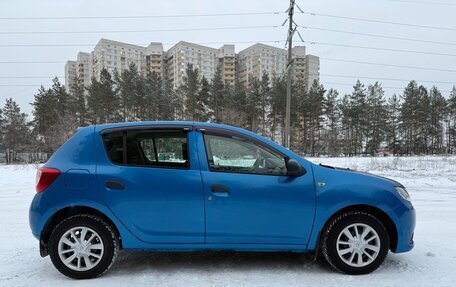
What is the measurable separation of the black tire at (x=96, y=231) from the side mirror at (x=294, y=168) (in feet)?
6.75

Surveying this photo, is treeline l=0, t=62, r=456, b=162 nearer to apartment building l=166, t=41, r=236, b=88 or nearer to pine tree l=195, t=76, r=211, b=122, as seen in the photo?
pine tree l=195, t=76, r=211, b=122

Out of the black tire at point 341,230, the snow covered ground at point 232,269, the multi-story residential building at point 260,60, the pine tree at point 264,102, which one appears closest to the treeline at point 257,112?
the pine tree at point 264,102

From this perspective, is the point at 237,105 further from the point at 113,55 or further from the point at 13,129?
the point at 113,55

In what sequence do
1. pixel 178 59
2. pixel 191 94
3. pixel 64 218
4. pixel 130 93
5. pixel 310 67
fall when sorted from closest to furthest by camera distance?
pixel 64 218, pixel 130 93, pixel 191 94, pixel 310 67, pixel 178 59

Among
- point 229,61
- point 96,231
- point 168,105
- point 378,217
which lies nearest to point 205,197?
point 96,231

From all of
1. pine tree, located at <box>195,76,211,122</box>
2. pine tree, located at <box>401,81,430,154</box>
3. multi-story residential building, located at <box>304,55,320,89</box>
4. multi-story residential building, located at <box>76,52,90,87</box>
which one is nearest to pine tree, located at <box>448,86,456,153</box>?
pine tree, located at <box>401,81,430,154</box>

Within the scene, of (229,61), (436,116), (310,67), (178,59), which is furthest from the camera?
(229,61)

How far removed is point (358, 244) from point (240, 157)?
5.38 feet

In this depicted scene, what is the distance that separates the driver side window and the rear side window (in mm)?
304

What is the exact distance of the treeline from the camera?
145 feet

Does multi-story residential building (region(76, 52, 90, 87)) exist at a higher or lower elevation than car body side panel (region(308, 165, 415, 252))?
higher

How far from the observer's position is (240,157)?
3.59 meters

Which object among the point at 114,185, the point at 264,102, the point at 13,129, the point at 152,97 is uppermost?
the point at 264,102

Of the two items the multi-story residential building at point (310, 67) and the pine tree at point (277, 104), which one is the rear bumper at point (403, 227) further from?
the multi-story residential building at point (310, 67)
